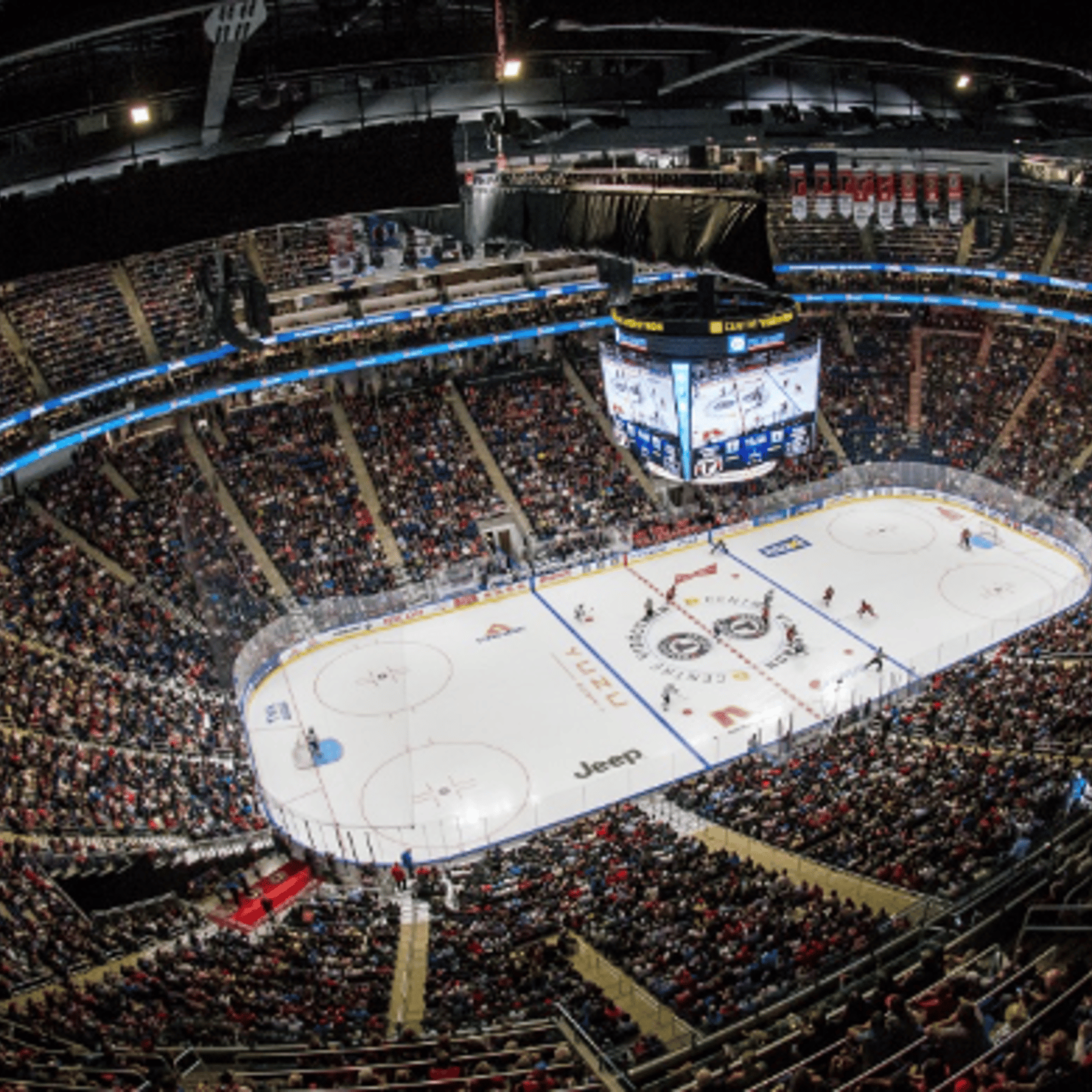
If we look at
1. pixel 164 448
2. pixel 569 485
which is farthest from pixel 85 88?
pixel 569 485

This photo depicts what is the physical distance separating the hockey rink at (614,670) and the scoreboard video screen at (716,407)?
585cm

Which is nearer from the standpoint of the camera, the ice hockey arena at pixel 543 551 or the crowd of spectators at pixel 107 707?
the ice hockey arena at pixel 543 551

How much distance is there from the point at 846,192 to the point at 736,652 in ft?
39.0

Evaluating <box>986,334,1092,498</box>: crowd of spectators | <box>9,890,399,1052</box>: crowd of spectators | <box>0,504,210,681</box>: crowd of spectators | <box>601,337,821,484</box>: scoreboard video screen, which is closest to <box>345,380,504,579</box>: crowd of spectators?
<box>0,504,210,681</box>: crowd of spectators

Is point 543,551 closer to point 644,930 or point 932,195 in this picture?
point 932,195

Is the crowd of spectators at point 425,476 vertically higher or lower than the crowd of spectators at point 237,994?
lower

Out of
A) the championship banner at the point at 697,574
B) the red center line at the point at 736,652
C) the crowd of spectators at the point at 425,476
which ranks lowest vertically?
the championship banner at the point at 697,574

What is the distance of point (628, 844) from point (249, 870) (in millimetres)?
7642

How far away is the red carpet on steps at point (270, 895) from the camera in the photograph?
69.4 feet

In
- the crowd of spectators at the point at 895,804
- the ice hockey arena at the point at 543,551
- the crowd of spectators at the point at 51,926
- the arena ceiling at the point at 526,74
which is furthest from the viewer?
the crowd of spectators at the point at 51,926

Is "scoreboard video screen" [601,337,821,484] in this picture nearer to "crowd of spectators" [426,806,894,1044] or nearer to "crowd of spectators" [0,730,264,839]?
"crowd of spectators" [426,806,894,1044]

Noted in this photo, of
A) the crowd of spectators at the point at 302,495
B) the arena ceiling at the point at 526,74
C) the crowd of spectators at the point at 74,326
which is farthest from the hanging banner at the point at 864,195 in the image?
the crowd of spectators at the point at 74,326

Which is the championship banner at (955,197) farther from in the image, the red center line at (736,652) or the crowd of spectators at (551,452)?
the crowd of spectators at (551,452)

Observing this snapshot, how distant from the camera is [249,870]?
23.0m
